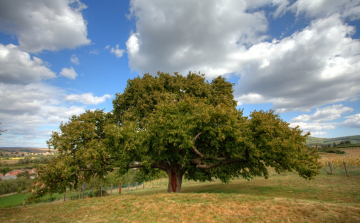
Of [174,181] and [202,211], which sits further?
[174,181]

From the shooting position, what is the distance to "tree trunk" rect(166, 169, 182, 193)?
2017cm

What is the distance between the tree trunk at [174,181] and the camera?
20172 mm

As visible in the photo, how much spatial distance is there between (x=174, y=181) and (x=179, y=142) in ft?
22.8

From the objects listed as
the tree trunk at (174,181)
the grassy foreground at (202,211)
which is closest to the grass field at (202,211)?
the grassy foreground at (202,211)

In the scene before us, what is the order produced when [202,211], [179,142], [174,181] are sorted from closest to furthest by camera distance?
[202,211], [179,142], [174,181]

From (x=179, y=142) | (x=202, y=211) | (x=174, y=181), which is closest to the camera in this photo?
(x=202, y=211)

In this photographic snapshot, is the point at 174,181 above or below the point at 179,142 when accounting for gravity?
below

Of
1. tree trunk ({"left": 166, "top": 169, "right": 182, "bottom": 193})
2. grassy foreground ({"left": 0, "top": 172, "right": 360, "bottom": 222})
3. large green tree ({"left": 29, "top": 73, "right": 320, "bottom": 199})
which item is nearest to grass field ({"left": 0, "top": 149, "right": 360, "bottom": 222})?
grassy foreground ({"left": 0, "top": 172, "right": 360, "bottom": 222})

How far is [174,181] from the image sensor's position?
20.4 m

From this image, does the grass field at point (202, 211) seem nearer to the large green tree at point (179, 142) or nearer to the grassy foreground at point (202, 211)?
the grassy foreground at point (202, 211)

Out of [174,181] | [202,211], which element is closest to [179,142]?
[202,211]

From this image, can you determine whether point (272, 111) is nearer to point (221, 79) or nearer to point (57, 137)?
point (221, 79)

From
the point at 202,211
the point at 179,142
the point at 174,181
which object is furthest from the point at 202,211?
the point at 174,181

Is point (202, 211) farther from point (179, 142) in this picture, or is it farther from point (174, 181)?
point (174, 181)
